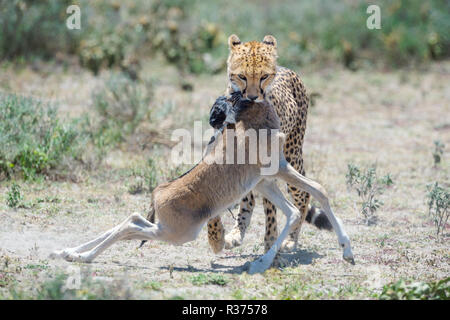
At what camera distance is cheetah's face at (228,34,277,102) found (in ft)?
18.8

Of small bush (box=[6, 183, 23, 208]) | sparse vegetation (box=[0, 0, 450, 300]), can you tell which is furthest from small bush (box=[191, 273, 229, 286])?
small bush (box=[6, 183, 23, 208])

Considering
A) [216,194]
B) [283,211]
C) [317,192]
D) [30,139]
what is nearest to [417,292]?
[317,192]

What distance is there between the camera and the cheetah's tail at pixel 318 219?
6.77 meters

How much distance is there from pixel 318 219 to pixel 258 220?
95 centimetres

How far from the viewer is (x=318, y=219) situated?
682 cm

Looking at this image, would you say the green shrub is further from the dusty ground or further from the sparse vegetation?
the dusty ground

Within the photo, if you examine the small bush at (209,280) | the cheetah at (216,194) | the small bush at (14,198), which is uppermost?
the cheetah at (216,194)

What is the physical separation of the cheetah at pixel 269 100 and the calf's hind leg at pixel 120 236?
648 millimetres

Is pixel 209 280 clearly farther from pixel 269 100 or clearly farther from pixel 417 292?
pixel 269 100

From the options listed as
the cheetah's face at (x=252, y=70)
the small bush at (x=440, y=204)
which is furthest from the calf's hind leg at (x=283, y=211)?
the small bush at (x=440, y=204)

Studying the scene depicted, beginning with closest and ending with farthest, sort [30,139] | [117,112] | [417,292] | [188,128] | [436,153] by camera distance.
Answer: [417,292] < [30,139] < [436,153] < [117,112] < [188,128]

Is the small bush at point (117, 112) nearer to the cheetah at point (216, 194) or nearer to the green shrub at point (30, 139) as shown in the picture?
the green shrub at point (30, 139)

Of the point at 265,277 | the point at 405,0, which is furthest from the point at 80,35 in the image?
the point at 265,277
